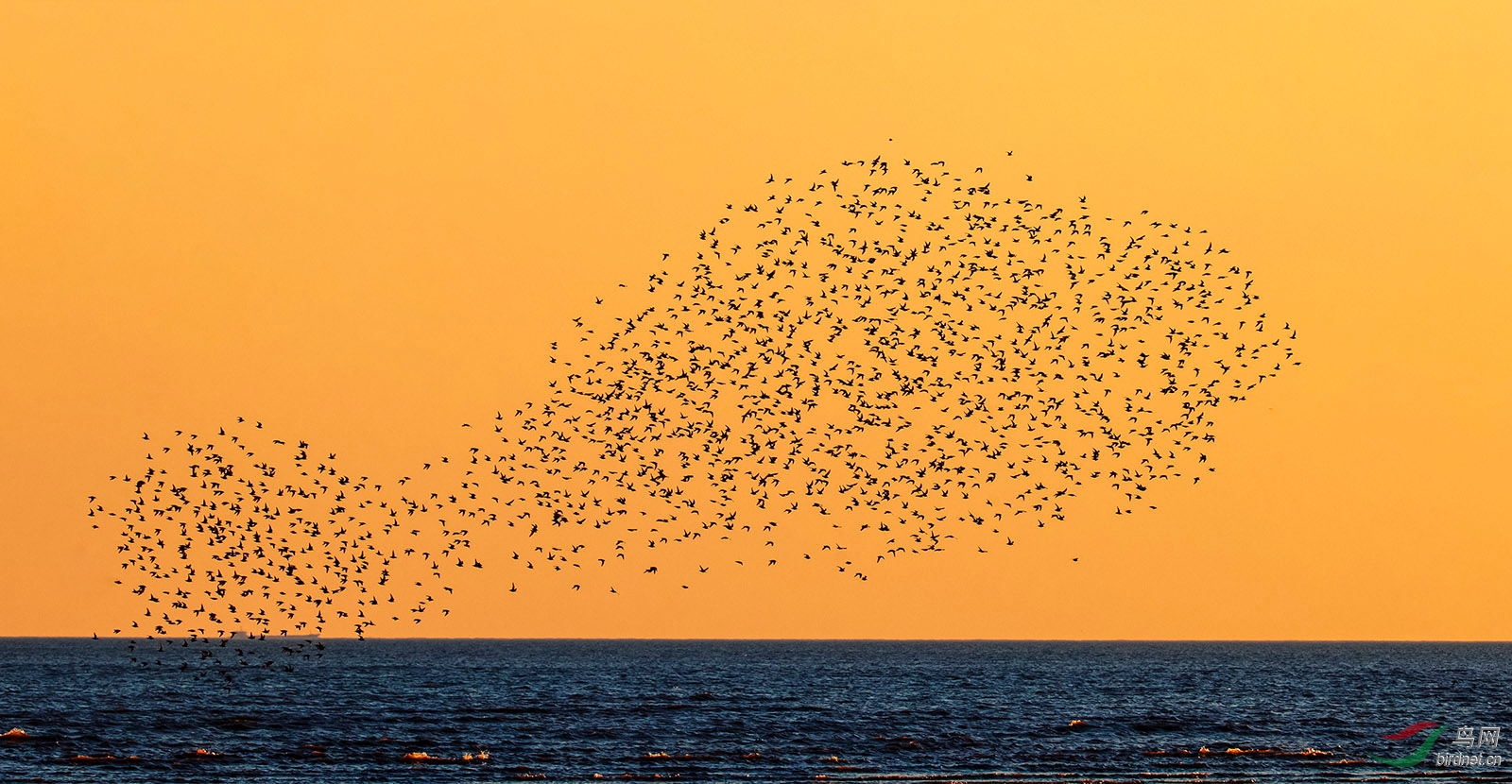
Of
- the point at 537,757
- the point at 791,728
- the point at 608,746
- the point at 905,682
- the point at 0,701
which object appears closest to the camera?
the point at 537,757

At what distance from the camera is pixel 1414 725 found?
98.9 metres

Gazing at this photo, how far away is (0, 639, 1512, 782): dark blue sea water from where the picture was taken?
70.7 m

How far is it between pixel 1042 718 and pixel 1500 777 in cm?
4016

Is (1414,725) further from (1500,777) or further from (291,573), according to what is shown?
(291,573)

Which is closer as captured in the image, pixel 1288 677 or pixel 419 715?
pixel 419 715

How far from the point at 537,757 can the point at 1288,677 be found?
395 ft

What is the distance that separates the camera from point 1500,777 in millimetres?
64938

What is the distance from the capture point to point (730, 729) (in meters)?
93.0

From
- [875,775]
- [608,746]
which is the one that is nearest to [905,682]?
[608,746]

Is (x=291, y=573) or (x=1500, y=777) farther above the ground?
(x=291, y=573)

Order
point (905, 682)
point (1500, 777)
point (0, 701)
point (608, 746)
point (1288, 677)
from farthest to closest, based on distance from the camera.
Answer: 1. point (1288, 677)
2. point (905, 682)
3. point (0, 701)
4. point (608, 746)
5. point (1500, 777)

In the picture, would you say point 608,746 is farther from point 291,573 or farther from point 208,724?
point 208,724

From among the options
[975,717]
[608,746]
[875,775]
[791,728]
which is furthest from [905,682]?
[875,775]

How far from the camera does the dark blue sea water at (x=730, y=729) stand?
7069cm
